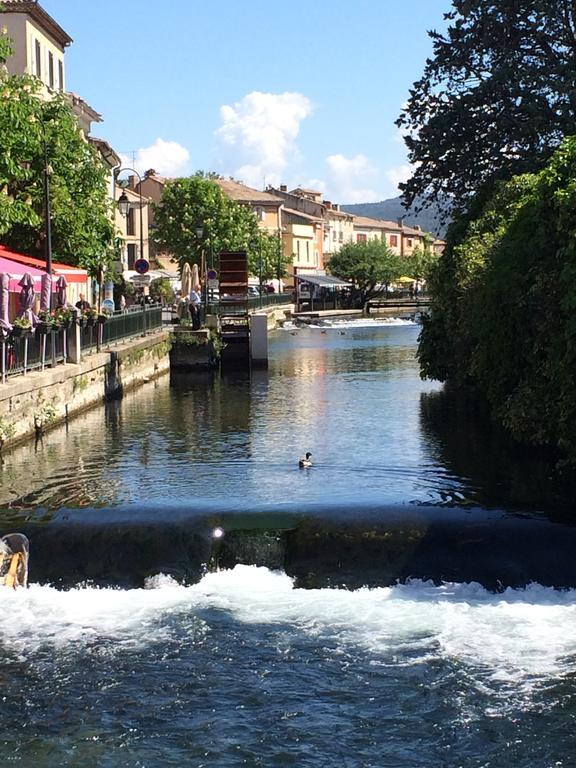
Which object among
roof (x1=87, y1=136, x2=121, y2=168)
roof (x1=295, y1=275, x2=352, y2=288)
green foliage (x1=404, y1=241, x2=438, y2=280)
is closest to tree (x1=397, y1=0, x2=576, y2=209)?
roof (x1=87, y1=136, x2=121, y2=168)

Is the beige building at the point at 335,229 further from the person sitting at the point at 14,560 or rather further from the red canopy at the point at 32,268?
the person sitting at the point at 14,560

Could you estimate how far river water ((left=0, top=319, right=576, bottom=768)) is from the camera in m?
10.0

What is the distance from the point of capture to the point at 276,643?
12.3 meters

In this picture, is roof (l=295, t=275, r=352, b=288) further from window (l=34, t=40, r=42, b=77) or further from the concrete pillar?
the concrete pillar

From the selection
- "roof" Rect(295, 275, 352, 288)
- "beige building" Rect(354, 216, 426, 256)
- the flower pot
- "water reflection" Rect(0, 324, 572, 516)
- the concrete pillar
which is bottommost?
"water reflection" Rect(0, 324, 572, 516)

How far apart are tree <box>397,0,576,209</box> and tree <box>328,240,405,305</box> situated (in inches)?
3129

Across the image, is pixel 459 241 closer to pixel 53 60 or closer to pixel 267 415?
pixel 267 415

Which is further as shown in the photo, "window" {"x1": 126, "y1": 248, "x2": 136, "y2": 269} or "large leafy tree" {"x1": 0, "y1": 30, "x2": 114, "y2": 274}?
"window" {"x1": 126, "y1": 248, "x2": 136, "y2": 269}

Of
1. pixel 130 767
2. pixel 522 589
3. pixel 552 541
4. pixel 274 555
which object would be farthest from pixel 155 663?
pixel 552 541

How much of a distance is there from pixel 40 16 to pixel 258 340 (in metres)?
17.7

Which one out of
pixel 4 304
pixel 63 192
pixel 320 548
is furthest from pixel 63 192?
pixel 320 548

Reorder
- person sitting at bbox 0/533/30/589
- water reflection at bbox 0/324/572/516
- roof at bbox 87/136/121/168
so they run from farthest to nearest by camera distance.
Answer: roof at bbox 87/136/121/168, water reflection at bbox 0/324/572/516, person sitting at bbox 0/533/30/589

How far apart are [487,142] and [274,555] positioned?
2029 centimetres

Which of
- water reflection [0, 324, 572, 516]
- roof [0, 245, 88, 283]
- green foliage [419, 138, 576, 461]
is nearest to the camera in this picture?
green foliage [419, 138, 576, 461]
